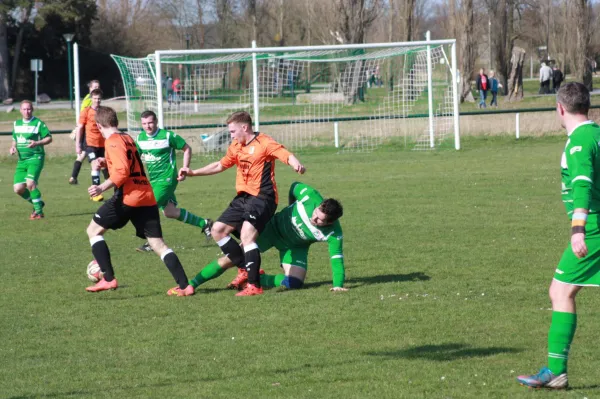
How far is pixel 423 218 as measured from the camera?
44.4ft

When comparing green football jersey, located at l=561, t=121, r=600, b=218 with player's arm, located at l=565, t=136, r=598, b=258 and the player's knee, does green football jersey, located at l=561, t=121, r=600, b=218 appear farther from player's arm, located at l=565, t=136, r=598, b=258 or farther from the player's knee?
the player's knee

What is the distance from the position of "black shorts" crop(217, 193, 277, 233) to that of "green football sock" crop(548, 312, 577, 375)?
377 centimetres

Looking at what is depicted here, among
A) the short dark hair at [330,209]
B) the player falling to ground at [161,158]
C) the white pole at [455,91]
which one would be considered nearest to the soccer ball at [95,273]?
the short dark hair at [330,209]

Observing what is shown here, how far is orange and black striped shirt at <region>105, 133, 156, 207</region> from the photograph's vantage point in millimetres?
8398

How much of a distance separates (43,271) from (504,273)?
5.09 m

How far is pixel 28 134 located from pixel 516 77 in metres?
33.0

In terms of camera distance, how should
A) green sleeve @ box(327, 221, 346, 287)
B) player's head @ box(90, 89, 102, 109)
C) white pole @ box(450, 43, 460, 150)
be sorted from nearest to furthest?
green sleeve @ box(327, 221, 346, 287)
player's head @ box(90, 89, 102, 109)
white pole @ box(450, 43, 460, 150)

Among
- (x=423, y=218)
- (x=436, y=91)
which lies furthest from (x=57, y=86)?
(x=423, y=218)

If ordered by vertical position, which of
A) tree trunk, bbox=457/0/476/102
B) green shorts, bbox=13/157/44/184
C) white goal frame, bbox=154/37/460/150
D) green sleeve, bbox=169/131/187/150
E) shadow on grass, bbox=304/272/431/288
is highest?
tree trunk, bbox=457/0/476/102

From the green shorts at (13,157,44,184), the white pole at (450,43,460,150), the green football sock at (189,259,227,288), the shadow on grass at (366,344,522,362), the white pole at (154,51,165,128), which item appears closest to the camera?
the shadow on grass at (366,344,522,362)

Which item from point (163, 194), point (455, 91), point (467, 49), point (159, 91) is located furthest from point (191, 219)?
point (467, 49)

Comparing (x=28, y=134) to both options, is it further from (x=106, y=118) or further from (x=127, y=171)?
(x=127, y=171)

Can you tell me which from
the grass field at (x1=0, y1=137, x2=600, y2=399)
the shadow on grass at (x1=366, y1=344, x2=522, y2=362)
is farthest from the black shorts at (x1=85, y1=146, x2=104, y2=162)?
the shadow on grass at (x1=366, y1=344, x2=522, y2=362)

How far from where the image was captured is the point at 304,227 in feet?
28.6
